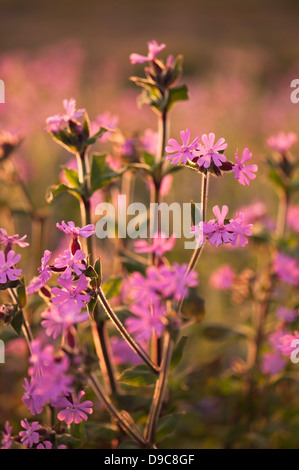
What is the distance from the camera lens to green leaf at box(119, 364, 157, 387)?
0.99 m

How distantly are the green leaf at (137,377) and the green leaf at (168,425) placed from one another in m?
0.14

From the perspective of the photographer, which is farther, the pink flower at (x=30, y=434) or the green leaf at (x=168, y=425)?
the green leaf at (x=168, y=425)

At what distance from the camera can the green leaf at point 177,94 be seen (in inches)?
43.5

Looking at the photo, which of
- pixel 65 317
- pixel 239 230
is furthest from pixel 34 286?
pixel 239 230

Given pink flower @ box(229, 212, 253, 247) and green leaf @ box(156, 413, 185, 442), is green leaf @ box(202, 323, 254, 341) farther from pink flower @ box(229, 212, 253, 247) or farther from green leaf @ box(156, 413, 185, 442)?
pink flower @ box(229, 212, 253, 247)

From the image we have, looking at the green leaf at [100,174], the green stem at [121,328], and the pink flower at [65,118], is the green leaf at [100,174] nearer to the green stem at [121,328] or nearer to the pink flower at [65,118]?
the pink flower at [65,118]

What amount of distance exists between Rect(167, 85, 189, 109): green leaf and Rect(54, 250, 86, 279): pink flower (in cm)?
51

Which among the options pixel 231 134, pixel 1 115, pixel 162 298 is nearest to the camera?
pixel 162 298

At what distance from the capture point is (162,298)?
2.46 ft

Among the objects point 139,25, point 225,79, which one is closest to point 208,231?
point 225,79

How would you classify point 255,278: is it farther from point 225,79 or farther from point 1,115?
point 225,79

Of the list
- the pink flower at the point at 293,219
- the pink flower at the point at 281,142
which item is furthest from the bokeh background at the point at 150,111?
the pink flower at the point at 293,219

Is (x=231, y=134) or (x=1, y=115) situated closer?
(x=1, y=115)

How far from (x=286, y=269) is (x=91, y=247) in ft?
2.03
